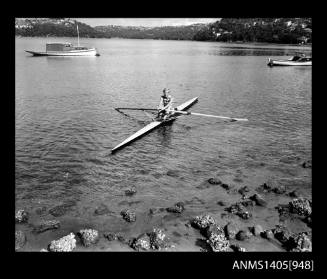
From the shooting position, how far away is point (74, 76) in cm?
6906

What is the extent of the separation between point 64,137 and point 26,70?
51157mm

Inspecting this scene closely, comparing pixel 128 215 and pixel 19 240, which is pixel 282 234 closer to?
pixel 128 215

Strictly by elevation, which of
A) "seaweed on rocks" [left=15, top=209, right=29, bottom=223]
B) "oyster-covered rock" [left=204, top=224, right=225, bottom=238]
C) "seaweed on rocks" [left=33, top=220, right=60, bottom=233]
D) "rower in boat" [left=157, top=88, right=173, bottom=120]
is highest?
"rower in boat" [left=157, top=88, right=173, bottom=120]

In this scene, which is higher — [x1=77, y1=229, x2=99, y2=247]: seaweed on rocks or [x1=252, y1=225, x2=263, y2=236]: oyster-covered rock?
[x1=77, y1=229, x2=99, y2=247]: seaweed on rocks

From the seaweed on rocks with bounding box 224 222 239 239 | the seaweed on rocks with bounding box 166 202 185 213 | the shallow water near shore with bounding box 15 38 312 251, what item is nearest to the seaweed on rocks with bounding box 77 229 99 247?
the shallow water near shore with bounding box 15 38 312 251

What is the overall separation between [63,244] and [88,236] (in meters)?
1.32

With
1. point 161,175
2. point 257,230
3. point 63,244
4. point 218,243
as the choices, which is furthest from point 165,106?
point 63,244

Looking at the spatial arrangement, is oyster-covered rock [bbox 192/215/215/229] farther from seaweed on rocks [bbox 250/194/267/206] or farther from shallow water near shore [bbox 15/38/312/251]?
seaweed on rocks [bbox 250/194/267/206]

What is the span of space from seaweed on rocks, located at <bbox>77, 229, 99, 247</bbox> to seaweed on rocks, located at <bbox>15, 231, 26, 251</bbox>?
2.86 metres

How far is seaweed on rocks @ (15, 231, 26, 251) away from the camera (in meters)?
15.9

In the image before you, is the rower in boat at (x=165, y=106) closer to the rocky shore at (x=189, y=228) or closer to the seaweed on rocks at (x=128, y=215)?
the rocky shore at (x=189, y=228)

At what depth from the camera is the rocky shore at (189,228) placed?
52.1 feet

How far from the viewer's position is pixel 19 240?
1602cm
